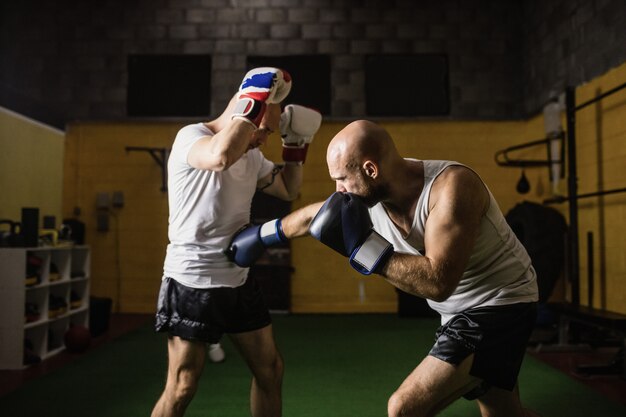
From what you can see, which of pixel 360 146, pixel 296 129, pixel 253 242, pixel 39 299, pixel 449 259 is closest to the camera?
pixel 449 259

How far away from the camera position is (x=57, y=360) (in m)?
4.06

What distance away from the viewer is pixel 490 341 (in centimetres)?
158

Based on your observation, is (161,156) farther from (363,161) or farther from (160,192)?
(363,161)

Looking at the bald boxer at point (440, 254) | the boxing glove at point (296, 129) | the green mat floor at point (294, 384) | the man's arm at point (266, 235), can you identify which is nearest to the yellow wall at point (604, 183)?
the green mat floor at point (294, 384)

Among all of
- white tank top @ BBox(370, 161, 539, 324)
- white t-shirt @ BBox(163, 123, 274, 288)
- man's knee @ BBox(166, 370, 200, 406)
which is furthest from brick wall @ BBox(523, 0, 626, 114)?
man's knee @ BBox(166, 370, 200, 406)

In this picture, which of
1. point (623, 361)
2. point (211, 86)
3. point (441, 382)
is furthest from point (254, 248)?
point (211, 86)

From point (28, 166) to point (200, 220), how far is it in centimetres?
435

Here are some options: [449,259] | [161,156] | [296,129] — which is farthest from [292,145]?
[161,156]

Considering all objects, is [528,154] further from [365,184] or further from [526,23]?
[365,184]

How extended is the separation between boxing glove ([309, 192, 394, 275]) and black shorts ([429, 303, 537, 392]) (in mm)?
364

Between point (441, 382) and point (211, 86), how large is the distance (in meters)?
5.75

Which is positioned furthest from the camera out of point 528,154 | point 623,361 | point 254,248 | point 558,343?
point 528,154

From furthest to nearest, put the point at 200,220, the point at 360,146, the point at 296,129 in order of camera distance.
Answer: the point at 296,129 < the point at 200,220 < the point at 360,146

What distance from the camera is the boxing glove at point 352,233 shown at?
142 centimetres
